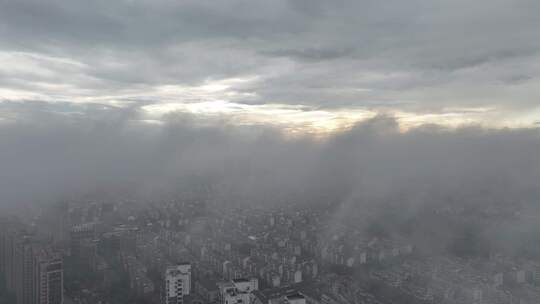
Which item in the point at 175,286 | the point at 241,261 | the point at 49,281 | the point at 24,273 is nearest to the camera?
the point at 49,281

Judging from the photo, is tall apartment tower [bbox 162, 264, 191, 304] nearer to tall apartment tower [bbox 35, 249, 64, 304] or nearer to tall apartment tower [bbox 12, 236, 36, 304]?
tall apartment tower [bbox 35, 249, 64, 304]

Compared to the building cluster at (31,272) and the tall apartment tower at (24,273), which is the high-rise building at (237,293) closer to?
the building cluster at (31,272)

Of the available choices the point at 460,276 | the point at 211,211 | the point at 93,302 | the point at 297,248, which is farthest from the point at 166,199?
the point at 460,276

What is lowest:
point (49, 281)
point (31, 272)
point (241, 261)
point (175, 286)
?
point (241, 261)

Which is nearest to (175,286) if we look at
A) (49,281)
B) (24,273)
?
(49,281)

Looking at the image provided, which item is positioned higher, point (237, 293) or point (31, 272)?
point (31, 272)

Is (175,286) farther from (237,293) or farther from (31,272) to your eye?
(31,272)

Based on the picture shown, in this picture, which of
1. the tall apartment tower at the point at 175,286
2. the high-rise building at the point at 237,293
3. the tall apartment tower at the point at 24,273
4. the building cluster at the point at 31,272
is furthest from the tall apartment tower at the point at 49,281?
the high-rise building at the point at 237,293

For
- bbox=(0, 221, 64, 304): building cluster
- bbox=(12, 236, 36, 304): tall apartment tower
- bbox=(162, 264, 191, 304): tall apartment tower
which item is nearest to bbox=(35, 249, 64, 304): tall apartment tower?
bbox=(0, 221, 64, 304): building cluster

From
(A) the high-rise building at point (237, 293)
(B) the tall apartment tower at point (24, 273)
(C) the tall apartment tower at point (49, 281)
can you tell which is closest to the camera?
(A) the high-rise building at point (237, 293)

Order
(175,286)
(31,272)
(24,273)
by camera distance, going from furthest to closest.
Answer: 1. (175,286)
2. (24,273)
3. (31,272)

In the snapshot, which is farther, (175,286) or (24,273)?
(175,286)
